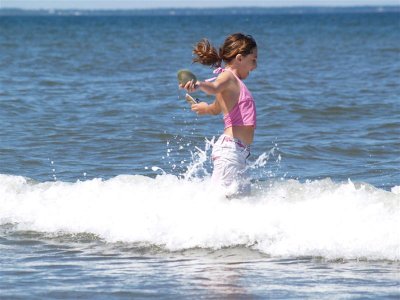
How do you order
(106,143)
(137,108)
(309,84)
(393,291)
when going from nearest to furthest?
1. (393,291)
2. (106,143)
3. (137,108)
4. (309,84)

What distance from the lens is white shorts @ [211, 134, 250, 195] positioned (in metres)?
6.61

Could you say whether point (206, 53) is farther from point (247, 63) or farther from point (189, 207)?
point (189, 207)

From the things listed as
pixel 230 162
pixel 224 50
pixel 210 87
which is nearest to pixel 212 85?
pixel 210 87

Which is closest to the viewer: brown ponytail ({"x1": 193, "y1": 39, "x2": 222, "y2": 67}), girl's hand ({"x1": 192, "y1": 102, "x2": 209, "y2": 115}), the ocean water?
the ocean water

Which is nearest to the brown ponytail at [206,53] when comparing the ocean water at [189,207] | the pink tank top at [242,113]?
the pink tank top at [242,113]

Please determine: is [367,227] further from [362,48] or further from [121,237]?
[362,48]

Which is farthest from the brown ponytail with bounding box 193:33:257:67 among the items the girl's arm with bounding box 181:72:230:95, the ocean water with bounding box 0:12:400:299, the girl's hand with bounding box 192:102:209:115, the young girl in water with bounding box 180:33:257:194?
the ocean water with bounding box 0:12:400:299

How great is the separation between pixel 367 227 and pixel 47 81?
45.6 ft

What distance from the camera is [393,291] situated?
5.65 meters

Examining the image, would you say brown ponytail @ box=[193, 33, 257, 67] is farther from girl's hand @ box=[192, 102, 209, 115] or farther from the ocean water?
the ocean water

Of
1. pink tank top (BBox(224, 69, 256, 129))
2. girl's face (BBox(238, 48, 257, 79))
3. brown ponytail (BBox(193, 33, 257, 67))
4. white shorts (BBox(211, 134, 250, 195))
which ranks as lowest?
white shorts (BBox(211, 134, 250, 195))

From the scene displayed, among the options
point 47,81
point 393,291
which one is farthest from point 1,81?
point 393,291

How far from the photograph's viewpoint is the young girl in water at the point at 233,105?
6574 mm

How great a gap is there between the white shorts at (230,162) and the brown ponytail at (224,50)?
54 cm
